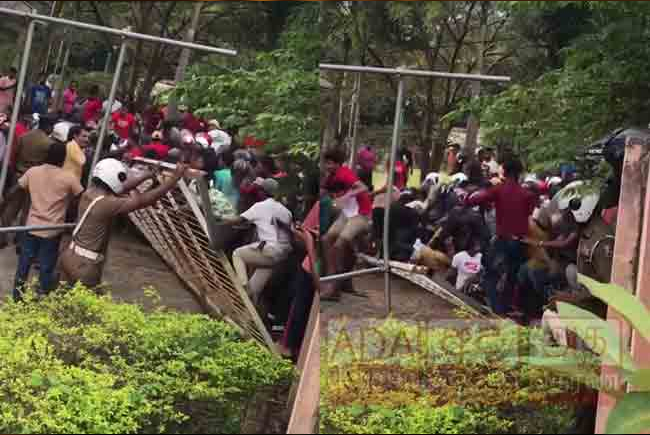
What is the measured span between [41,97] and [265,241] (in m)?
1.13

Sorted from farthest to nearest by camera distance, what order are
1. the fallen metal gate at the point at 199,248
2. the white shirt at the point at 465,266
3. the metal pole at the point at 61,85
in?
the metal pole at the point at 61,85, the fallen metal gate at the point at 199,248, the white shirt at the point at 465,266

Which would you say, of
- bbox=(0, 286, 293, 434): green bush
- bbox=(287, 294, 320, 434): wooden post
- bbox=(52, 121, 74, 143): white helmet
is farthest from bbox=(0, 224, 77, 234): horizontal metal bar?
bbox=(287, 294, 320, 434): wooden post

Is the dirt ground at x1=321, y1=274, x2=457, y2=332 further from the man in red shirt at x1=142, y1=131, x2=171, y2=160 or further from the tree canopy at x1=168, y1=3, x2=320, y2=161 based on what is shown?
the man in red shirt at x1=142, y1=131, x2=171, y2=160

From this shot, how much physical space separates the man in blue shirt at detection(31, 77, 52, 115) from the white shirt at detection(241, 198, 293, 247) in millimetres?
1000

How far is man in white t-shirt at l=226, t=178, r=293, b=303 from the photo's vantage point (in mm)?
4125

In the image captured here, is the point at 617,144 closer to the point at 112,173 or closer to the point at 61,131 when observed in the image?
the point at 112,173

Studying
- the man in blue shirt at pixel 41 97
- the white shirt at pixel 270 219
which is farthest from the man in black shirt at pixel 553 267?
the man in blue shirt at pixel 41 97

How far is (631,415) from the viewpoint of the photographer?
352 centimetres

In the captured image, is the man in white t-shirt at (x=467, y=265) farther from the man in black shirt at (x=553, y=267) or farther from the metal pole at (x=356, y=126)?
the metal pole at (x=356, y=126)

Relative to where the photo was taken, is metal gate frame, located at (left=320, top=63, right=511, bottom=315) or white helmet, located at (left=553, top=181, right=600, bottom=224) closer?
metal gate frame, located at (left=320, top=63, right=511, bottom=315)

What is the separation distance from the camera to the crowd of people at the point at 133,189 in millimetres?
4141

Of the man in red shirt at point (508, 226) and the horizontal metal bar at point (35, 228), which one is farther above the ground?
the man in red shirt at point (508, 226)

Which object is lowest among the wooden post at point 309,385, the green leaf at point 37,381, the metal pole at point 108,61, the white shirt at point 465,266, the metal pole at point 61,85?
the green leaf at point 37,381

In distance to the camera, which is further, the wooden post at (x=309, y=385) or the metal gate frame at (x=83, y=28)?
the metal gate frame at (x=83, y=28)
